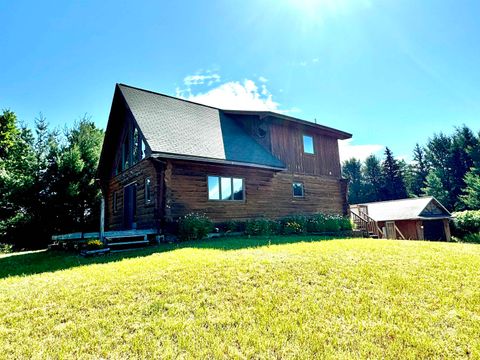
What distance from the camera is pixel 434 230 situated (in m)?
24.6

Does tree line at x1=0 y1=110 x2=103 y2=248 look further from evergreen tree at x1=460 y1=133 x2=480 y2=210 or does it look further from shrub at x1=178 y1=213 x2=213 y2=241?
evergreen tree at x1=460 y1=133 x2=480 y2=210

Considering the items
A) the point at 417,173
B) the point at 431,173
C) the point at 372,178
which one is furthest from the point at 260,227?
the point at 372,178

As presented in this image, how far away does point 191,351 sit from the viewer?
3.22m

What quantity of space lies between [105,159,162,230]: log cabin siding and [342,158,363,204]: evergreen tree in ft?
143

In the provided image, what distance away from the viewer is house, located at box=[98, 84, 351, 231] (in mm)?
11124

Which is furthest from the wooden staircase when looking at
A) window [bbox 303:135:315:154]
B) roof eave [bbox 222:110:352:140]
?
roof eave [bbox 222:110:352:140]

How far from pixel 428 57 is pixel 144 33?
1187 centimetres

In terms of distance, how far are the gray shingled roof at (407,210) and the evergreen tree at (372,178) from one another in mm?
22678

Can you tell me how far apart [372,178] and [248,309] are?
5390cm

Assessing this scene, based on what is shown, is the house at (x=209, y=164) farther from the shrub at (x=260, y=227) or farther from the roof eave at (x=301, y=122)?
the shrub at (x=260, y=227)

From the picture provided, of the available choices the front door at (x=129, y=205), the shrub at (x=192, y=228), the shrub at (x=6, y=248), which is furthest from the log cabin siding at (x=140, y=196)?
the shrub at (x=6, y=248)

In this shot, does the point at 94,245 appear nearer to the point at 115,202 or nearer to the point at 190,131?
the point at 190,131

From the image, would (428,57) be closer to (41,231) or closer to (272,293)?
(272,293)

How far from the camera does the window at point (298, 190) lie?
15.0 metres
